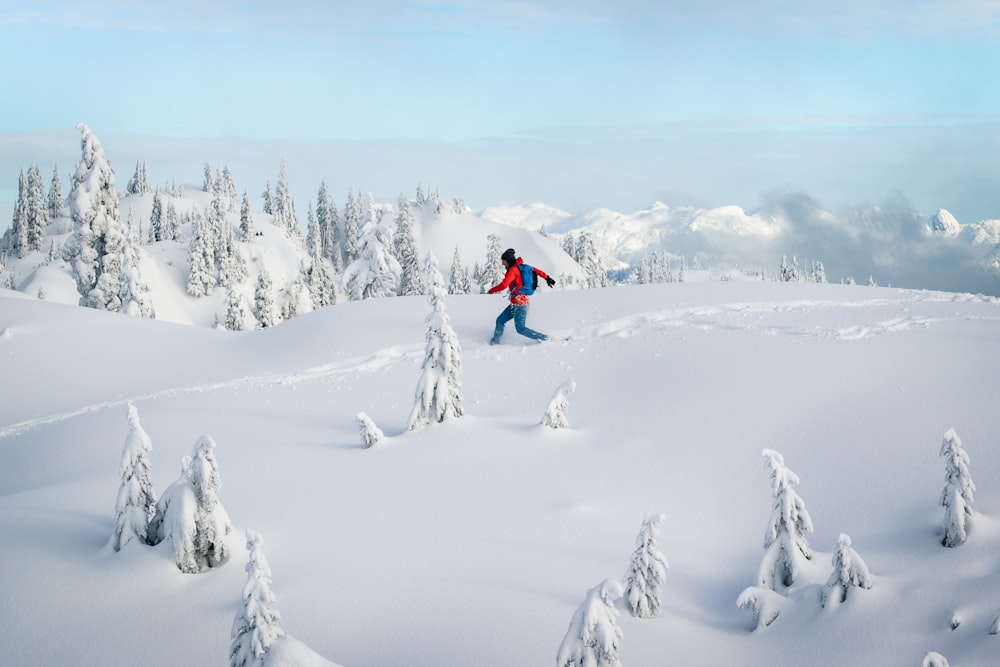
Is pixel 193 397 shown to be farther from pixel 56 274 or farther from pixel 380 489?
pixel 56 274

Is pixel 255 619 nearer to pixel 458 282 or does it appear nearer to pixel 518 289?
pixel 518 289

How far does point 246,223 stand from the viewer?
333 feet

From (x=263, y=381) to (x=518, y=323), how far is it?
606cm

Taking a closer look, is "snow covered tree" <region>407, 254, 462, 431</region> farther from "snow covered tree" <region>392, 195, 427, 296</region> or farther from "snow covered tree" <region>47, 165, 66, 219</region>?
"snow covered tree" <region>47, 165, 66, 219</region>

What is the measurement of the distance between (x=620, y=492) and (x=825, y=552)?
244cm

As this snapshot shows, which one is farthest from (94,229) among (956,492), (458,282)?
(458,282)

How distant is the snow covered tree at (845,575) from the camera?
5242 mm

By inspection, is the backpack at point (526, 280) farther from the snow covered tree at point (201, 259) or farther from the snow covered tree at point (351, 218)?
the snow covered tree at point (351, 218)

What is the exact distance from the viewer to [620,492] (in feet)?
27.0

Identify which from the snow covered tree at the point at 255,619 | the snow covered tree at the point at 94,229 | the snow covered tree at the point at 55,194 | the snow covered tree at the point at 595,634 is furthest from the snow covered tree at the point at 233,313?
the snow covered tree at the point at 55,194

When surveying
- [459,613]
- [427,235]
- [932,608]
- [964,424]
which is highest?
[427,235]

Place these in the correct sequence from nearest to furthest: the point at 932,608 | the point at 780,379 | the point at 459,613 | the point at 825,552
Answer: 1. the point at 932,608
2. the point at 459,613
3. the point at 825,552
4. the point at 780,379

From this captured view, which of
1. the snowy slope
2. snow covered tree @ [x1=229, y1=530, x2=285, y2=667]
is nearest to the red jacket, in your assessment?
snow covered tree @ [x1=229, y1=530, x2=285, y2=667]

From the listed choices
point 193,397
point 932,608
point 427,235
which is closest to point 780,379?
point 932,608
